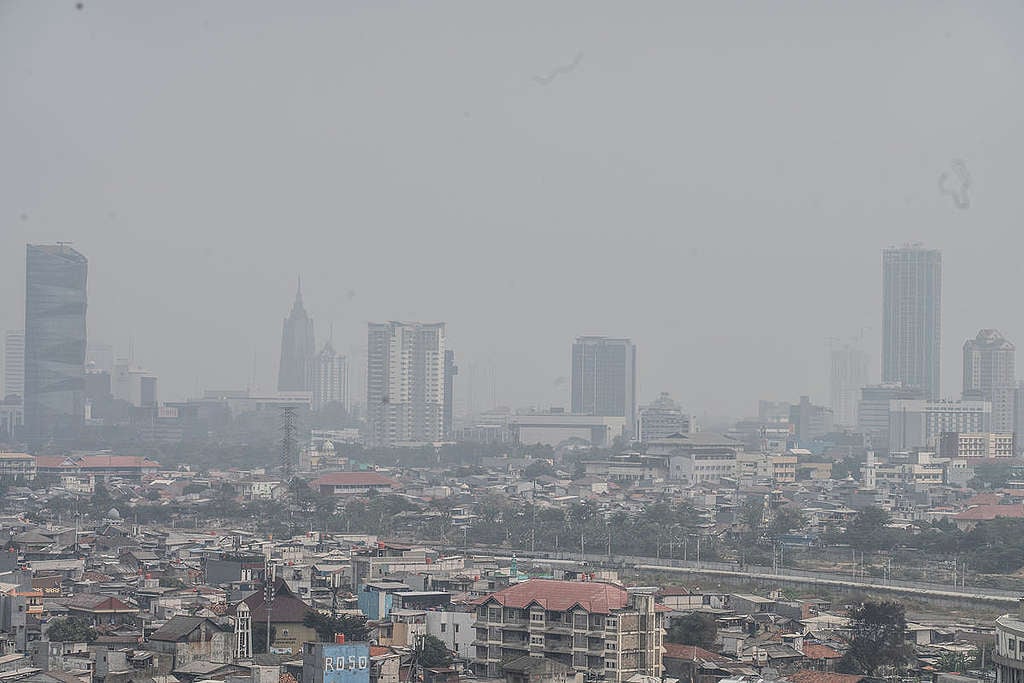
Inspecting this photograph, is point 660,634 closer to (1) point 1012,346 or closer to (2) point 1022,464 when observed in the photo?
(2) point 1022,464

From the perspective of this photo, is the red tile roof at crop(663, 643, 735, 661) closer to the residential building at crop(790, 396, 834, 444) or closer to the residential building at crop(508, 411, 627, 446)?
the residential building at crop(508, 411, 627, 446)

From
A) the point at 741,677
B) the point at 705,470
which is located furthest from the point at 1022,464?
the point at 741,677

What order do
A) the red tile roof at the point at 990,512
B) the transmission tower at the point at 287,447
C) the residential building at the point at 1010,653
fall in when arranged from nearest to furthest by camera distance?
1. the residential building at the point at 1010,653
2. the red tile roof at the point at 990,512
3. the transmission tower at the point at 287,447

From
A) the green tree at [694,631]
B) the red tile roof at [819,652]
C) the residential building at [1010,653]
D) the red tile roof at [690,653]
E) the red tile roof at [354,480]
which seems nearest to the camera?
the residential building at [1010,653]

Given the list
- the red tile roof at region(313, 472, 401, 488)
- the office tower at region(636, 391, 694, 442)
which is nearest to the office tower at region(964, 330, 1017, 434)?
the office tower at region(636, 391, 694, 442)

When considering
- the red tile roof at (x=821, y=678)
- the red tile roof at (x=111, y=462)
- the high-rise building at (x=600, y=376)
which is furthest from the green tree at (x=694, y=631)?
the high-rise building at (x=600, y=376)

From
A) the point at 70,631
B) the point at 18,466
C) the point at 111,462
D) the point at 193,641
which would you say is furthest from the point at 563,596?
the point at 111,462

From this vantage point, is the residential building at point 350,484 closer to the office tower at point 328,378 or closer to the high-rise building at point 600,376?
the high-rise building at point 600,376
